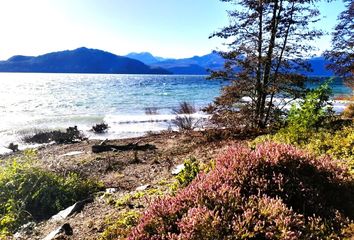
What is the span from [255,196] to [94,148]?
527 inches

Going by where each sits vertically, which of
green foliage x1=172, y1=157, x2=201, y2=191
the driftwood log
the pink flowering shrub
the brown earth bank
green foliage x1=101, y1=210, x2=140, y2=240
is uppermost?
the pink flowering shrub

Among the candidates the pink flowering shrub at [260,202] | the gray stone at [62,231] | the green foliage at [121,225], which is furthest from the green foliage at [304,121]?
the gray stone at [62,231]

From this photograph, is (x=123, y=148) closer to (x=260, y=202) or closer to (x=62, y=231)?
(x=62, y=231)

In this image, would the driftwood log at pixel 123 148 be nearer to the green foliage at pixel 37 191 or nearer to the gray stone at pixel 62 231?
the green foliage at pixel 37 191

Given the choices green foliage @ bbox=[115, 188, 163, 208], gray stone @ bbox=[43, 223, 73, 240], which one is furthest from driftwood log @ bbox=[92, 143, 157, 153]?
gray stone @ bbox=[43, 223, 73, 240]

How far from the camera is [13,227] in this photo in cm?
749

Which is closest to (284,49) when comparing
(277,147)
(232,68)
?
(232,68)

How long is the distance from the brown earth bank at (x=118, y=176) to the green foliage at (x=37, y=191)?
0.81 m

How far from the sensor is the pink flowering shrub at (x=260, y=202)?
12.7ft

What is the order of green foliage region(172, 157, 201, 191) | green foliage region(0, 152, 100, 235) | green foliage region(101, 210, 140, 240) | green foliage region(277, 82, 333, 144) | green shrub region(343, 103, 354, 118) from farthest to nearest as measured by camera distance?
green shrub region(343, 103, 354, 118)
green foliage region(277, 82, 333, 144)
green foliage region(0, 152, 100, 235)
green foliage region(172, 157, 201, 191)
green foliage region(101, 210, 140, 240)

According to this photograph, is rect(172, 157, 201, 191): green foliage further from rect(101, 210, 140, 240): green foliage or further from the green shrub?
the green shrub

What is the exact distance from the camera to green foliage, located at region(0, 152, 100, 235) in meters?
8.29

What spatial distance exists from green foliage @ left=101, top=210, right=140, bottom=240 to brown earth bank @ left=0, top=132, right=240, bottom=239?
19 cm

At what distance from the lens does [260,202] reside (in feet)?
13.8
